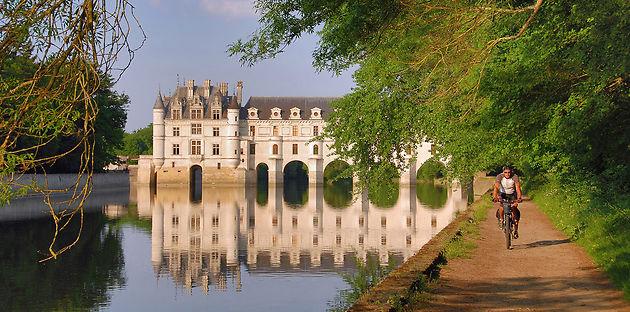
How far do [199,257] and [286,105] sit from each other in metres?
62.4

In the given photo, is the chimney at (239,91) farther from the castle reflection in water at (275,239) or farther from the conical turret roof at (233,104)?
the castle reflection in water at (275,239)

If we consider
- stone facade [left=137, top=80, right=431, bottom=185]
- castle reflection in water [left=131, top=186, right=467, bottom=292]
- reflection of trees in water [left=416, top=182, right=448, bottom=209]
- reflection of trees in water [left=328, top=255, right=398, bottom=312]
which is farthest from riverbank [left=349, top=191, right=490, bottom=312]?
stone facade [left=137, top=80, right=431, bottom=185]

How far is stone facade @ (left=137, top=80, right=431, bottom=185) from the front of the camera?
3066 inches

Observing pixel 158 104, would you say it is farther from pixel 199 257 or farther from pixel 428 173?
pixel 199 257

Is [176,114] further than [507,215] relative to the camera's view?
Yes

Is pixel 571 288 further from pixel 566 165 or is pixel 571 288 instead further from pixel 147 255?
pixel 147 255

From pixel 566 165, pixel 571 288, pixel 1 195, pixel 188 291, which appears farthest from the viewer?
pixel 188 291

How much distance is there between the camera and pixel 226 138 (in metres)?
79.4

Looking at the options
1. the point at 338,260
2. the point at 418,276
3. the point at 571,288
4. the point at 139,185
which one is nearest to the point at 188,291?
the point at 338,260

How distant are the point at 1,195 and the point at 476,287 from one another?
586 centimetres

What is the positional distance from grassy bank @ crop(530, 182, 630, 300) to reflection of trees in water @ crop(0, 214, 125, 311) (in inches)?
316

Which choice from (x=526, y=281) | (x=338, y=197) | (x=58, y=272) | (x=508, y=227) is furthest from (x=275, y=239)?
(x=338, y=197)

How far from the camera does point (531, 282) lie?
30.1 ft

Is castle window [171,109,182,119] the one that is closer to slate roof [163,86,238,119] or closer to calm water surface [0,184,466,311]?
slate roof [163,86,238,119]
